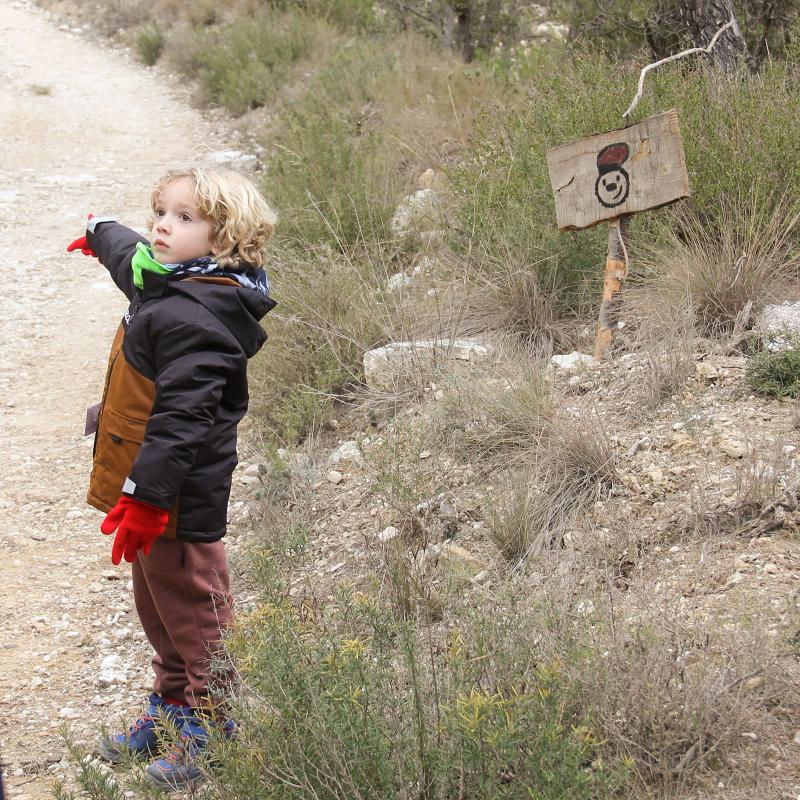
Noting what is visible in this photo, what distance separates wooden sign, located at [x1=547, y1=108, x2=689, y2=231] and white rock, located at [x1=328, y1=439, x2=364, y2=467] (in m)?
1.30

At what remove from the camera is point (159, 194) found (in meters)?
2.58

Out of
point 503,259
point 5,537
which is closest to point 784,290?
point 503,259

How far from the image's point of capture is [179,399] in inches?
91.2

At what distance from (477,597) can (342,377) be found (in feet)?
7.19

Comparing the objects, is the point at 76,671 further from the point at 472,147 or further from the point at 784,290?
the point at 472,147

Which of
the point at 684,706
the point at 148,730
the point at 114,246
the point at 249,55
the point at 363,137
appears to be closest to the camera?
the point at 684,706

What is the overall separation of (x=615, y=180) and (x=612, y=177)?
0.02 meters

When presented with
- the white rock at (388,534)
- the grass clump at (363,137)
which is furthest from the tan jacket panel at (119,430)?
the grass clump at (363,137)

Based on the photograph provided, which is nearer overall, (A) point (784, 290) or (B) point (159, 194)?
(B) point (159, 194)

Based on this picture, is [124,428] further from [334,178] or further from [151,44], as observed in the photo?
[151,44]

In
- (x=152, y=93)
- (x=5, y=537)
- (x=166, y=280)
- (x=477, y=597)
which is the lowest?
(x=477, y=597)

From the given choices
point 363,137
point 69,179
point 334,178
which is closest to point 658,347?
point 334,178

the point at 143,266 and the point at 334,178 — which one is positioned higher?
the point at 334,178

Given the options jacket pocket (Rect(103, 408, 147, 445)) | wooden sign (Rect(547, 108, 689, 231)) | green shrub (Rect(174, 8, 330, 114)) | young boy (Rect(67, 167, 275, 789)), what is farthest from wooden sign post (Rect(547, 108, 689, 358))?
green shrub (Rect(174, 8, 330, 114))
